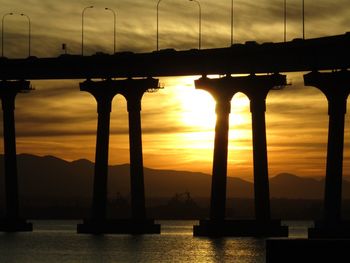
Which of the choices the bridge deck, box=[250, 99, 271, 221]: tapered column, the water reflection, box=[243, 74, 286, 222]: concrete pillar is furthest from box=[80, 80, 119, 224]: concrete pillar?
box=[250, 99, 271, 221]: tapered column

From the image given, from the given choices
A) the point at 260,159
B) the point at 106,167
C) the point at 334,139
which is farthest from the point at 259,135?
the point at 106,167

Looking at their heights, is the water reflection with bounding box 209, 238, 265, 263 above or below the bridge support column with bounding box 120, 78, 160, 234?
below

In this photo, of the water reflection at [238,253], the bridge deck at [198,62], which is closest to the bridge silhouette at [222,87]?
the bridge deck at [198,62]

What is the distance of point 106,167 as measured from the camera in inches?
7736

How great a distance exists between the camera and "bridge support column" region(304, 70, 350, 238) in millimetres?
173375

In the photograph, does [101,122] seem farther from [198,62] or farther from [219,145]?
[198,62]

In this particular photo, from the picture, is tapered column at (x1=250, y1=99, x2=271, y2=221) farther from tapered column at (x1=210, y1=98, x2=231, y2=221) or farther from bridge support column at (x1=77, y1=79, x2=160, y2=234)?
bridge support column at (x1=77, y1=79, x2=160, y2=234)

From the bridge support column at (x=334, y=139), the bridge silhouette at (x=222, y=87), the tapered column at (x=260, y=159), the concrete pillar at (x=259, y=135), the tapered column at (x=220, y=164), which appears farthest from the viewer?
the tapered column at (x=220, y=164)

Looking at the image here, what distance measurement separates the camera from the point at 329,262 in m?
75.3

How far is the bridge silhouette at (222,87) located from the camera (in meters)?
171

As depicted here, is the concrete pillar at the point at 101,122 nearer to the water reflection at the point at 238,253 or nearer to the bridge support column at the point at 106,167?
the bridge support column at the point at 106,167

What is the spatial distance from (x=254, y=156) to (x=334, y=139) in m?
17.5

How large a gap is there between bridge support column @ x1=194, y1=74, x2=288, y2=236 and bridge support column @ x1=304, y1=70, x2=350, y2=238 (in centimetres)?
1190

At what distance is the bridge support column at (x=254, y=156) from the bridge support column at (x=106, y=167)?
39.5 feet
